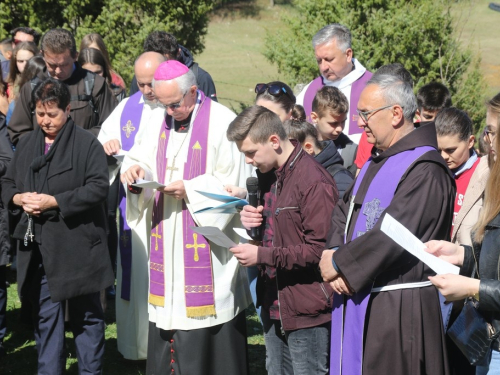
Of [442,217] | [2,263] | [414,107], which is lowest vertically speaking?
[2,263]

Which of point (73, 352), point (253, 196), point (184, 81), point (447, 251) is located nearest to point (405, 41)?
point (184, 81)

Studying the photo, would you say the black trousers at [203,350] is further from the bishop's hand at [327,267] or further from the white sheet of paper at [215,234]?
the bishop's hand at [327,267]

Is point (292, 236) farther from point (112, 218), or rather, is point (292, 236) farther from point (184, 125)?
point (112, 218)

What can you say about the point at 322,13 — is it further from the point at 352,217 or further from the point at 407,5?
the point at 352,217

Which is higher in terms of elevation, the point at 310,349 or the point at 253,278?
the point at 253,278

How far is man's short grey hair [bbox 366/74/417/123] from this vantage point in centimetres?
389

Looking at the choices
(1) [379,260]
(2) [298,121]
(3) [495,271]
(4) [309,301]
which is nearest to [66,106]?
(2) [298,121]

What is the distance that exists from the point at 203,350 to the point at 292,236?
52.9 inches

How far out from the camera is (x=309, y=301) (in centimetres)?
436

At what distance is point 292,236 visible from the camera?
4418 millimetres

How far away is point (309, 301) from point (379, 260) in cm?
76

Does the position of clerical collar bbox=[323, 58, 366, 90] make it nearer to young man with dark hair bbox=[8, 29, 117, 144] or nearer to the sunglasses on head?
the sunglasses on head

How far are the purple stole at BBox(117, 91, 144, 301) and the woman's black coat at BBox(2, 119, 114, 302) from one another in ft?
2.50

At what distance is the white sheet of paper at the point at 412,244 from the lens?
10.6 ft
